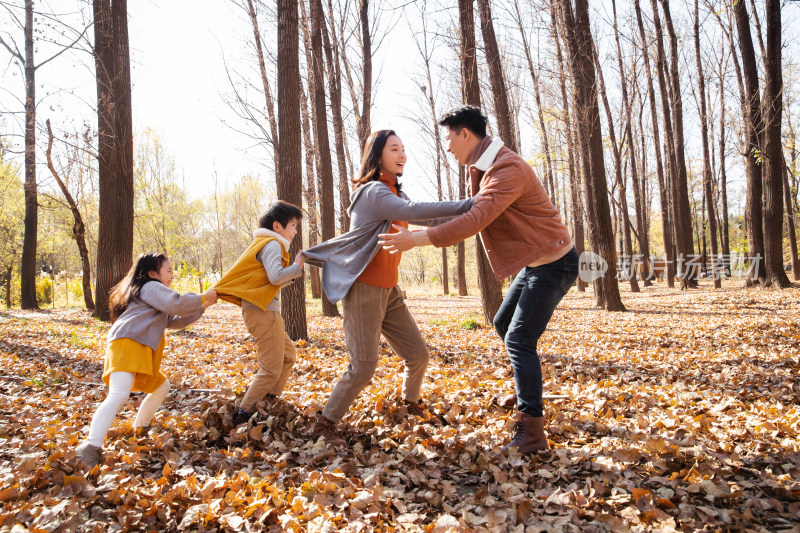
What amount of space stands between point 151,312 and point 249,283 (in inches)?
28.1

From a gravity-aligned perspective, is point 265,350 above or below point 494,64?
below

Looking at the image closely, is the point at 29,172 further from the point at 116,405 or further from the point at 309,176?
the point at 116,405

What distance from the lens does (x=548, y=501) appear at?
2.41m

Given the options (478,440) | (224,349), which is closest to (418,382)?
(478,440)

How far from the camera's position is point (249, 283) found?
145 inches

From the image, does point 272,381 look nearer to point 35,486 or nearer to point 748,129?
point 35,486

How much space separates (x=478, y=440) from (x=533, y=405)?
1.80 feet

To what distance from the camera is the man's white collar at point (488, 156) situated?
304 cm

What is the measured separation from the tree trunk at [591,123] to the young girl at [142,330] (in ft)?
33.4

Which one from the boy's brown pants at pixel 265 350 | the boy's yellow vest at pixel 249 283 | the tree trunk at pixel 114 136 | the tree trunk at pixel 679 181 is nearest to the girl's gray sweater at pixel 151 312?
the boy's yellow vest at pixel 249 283

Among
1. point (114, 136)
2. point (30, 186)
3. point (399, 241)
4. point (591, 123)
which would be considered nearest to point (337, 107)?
point (114, 136)

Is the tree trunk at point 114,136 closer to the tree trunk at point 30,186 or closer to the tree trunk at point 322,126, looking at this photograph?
the tree trunk at point 322,126

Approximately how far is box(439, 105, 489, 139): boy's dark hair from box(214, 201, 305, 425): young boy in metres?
1.53

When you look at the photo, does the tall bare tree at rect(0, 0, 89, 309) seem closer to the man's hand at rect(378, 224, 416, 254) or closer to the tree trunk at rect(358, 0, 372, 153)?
the tree trunk at rect(358, 0, 372, 153)
